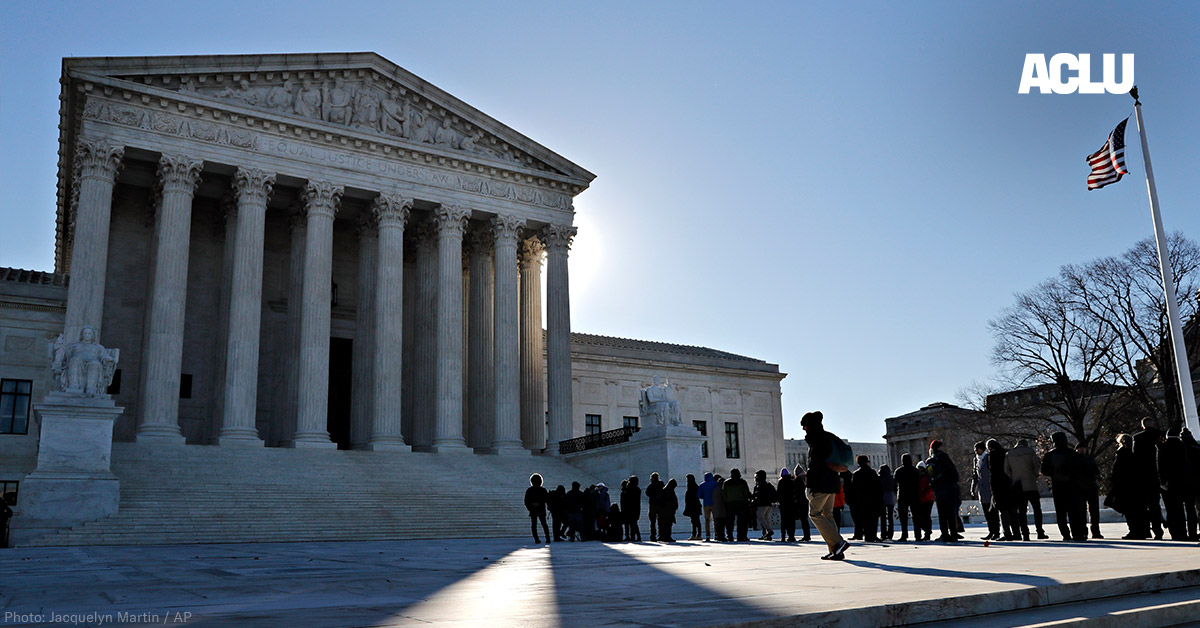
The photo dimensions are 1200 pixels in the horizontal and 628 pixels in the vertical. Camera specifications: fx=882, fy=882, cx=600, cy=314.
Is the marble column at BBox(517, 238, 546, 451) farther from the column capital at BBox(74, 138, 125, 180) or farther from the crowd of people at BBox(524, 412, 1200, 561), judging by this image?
the crowd of people at BBox(524, 412, 1200, 561)

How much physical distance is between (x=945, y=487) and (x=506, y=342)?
24.0 meters

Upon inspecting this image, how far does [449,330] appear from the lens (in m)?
36.0

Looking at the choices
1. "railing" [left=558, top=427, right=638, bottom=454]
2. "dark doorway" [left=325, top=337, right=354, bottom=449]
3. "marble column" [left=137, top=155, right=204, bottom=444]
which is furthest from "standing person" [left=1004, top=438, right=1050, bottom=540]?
"dark doorway" [left=325, top=337, right=354, bottom=449]

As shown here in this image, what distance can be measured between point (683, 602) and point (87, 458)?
2042 centimetres

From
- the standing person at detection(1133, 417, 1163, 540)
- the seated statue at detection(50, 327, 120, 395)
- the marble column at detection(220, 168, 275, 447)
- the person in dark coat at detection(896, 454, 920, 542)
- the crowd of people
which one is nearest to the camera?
the crowd of people

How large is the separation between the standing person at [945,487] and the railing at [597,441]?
684 inches

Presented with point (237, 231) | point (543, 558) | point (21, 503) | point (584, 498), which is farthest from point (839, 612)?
point (237, 231)

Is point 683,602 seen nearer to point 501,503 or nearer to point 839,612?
point 839,612

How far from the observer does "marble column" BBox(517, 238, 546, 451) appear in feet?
128

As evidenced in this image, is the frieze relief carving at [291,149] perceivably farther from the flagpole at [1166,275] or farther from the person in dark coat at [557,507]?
the flagpole at [1166,275]

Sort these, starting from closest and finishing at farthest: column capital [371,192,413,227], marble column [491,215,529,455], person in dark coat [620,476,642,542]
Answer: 1. person in dark coat [620,476,642,542]
2. column capital [371,192,413,227]
3. marble column [491,215,529,455]

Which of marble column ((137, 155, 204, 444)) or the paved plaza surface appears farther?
marble column ((137, 155, 204, 444))

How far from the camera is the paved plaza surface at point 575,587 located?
231 inches

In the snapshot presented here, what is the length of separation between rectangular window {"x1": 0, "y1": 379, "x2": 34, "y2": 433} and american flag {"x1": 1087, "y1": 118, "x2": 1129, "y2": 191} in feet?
121
